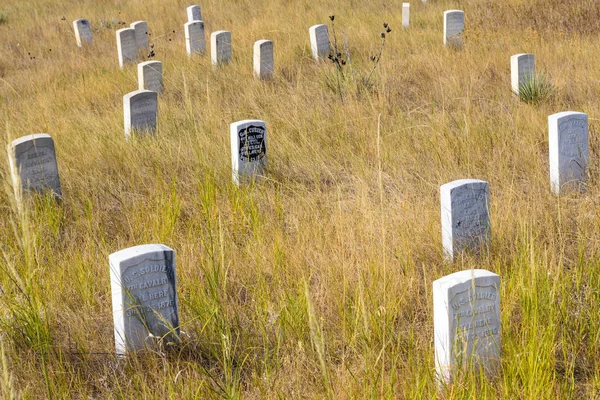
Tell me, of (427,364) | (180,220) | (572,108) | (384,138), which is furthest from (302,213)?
(572,108)

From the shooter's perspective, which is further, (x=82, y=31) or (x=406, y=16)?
(x=82, y=31)

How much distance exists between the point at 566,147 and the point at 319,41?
19.2 ft

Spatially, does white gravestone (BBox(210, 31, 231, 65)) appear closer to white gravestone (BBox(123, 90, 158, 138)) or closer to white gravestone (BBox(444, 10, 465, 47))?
white gravestone (BBox(444, 10, 465, 47))

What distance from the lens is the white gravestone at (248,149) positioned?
5598 millimetres

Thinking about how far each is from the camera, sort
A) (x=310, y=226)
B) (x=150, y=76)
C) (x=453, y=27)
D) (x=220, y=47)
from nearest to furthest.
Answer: (x=310, y=226) → (x=150, y=76) → (x=220, y=47) → (x=453, y=27)

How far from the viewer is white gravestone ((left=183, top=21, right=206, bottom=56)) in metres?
11.3

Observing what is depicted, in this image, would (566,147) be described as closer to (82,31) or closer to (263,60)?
(263,60)

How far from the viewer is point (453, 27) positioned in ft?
35.3

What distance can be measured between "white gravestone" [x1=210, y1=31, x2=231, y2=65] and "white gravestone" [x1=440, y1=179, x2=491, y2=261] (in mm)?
6531

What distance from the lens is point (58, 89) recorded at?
30.8 ft

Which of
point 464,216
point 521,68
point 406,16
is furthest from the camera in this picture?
point 406,16

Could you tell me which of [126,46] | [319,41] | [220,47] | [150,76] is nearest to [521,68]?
[319,41]

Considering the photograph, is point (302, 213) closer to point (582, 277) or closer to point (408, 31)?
point (582, 277)

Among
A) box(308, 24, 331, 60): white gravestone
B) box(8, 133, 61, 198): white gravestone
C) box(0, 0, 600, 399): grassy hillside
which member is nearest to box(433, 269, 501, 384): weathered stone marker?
box(0, 0, 600, 399): grassy hillside
